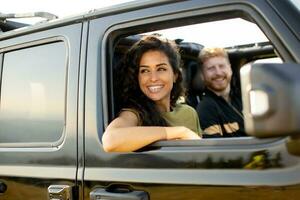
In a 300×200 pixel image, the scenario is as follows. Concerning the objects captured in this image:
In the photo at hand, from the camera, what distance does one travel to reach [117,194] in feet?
6.52

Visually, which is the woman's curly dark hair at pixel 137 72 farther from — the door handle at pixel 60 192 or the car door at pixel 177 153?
the door handle at pixel 60 192

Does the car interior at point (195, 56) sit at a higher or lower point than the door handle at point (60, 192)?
higher

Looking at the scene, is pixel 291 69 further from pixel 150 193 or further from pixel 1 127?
pixel 1 127

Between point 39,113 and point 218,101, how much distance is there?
941 millimetres

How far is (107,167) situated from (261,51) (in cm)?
176

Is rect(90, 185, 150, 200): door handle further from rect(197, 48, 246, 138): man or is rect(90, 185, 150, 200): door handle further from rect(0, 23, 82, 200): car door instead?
rect(197, 48, 246, 138): man

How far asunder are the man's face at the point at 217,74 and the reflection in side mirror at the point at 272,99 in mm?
1545

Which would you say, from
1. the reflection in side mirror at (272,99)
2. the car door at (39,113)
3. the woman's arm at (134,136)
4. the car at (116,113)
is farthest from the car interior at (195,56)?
the reflection in side mirror at (272,99)

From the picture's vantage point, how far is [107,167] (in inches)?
82.0

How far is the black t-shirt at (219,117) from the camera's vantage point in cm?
235

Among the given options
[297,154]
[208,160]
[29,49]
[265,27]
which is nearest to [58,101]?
[29,49]

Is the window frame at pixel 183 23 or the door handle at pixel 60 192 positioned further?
the door handle at pixel 60 192

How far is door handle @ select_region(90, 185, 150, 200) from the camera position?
1926mm

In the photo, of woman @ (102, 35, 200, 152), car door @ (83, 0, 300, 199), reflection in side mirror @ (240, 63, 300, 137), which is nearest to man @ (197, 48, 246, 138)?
woman @ (102, 35, 200, 152)
